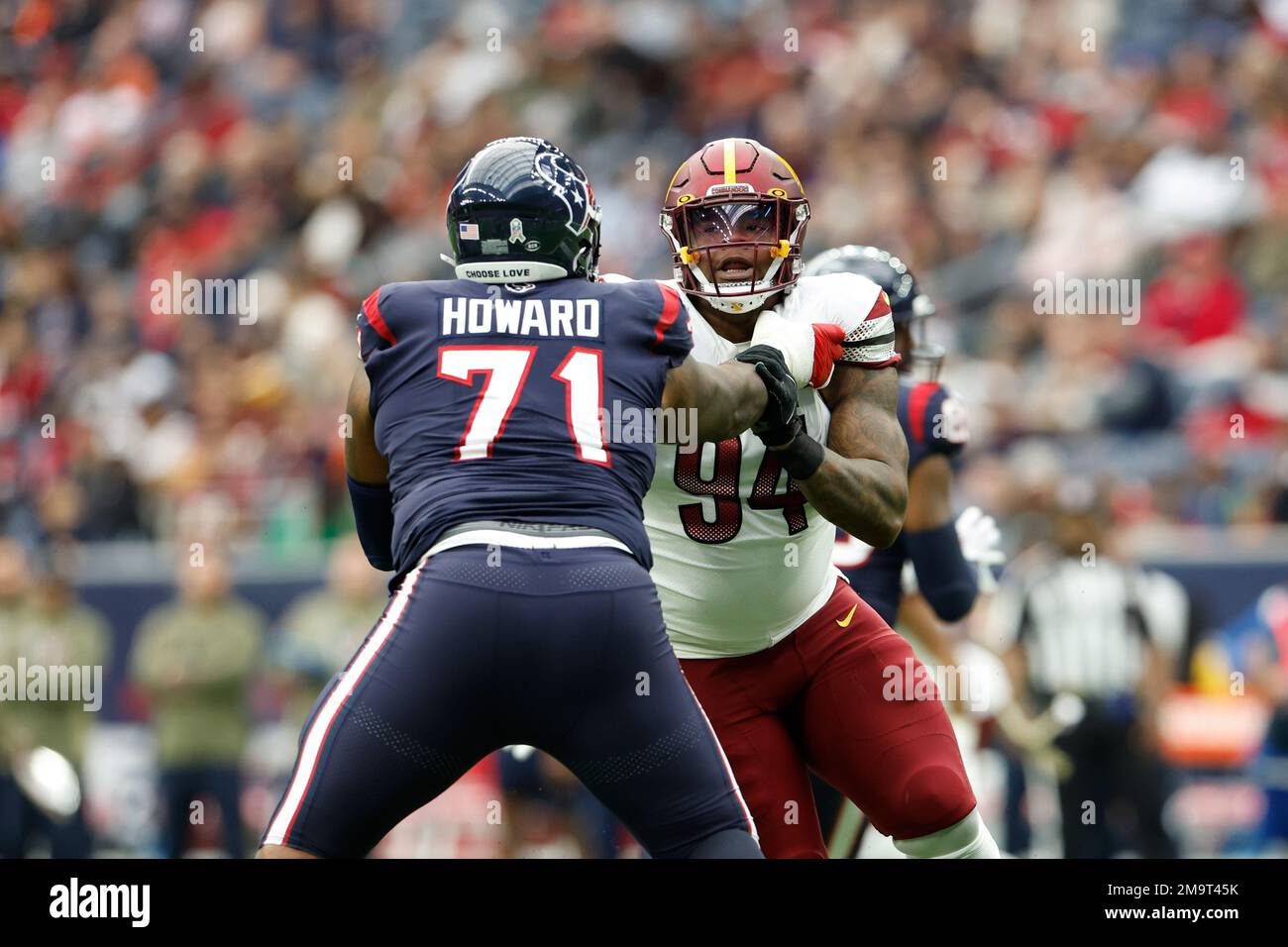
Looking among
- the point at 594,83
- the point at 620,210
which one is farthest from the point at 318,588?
the point at 594,83

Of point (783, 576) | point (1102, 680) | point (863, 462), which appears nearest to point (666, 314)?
point (863, 462)

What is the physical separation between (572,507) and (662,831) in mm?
699

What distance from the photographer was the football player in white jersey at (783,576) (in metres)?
4.97

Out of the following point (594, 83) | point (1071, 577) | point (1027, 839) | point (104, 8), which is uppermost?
point (104, 8)

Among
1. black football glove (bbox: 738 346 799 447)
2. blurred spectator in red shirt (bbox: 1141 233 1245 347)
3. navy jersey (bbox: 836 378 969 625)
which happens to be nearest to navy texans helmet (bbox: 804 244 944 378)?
navy jersey (bbox: 836 378 969 625)

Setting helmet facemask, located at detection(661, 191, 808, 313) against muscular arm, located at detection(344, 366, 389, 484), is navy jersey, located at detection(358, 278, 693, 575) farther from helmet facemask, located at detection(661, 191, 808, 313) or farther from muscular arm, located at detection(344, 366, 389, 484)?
helmet facemask, located at detection(661, 191, 808, 313)

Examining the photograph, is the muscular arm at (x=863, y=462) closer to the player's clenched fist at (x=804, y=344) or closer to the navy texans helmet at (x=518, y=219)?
the player's clenched fist at (x=804, y=344)

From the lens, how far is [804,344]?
15.6 ft

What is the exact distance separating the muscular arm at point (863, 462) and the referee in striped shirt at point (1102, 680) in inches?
166

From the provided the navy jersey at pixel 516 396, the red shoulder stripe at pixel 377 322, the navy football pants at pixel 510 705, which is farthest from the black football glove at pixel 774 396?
the red shoulder stripe at pixel 377 322

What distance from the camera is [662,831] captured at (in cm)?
407

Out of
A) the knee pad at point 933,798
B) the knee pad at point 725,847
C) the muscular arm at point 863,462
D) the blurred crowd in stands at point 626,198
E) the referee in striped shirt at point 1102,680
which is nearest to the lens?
the knee pad at point 725,847

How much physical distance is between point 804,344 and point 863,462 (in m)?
0.32

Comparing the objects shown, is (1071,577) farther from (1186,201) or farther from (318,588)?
(318,588)
